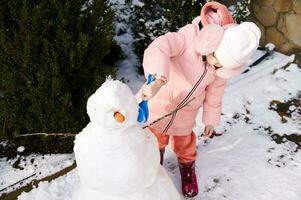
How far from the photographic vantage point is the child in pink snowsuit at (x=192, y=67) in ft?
7.21

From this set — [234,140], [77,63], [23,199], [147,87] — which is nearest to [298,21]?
[234,140]

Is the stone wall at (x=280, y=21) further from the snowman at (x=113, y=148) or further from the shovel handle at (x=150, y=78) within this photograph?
the snowman at (x=113, y=148)

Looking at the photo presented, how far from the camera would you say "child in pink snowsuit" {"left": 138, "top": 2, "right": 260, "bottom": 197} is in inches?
86.5

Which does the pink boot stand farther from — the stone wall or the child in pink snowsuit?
the stone wall

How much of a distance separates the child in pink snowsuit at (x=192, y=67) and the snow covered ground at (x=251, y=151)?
1.11 feet

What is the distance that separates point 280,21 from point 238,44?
7.92ft

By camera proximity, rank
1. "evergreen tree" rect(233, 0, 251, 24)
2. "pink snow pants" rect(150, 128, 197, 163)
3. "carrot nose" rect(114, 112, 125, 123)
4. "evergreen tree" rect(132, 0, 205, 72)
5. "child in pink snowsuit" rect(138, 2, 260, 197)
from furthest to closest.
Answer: "evergreen tree" rect(233, 0, 251, 24)
"evergreen tree" rect(132, 0, 205, 72)
"pink snow pants" rect(150, 128, 197, 163)
"child in pink snowsuit" rect(138, 2, 260, 197)
"carrot nose" rect(114, 112, 125, 123)

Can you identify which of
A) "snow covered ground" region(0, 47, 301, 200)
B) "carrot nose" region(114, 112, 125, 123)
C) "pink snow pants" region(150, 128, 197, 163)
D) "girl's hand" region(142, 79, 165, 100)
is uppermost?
"girl's hand" region(142, 79, 165, 100)

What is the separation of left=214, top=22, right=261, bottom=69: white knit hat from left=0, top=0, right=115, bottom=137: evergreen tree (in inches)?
41.9

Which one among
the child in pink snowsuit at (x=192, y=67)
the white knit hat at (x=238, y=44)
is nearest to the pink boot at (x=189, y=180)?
the child in pink snowsuit at (x=192, y=67)

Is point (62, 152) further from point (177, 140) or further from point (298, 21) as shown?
point (298, 21)

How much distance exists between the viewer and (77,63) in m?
3.05

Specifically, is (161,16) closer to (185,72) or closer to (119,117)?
(185,72)

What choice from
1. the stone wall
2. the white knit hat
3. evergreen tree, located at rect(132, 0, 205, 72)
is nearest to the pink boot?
the white knit hat
